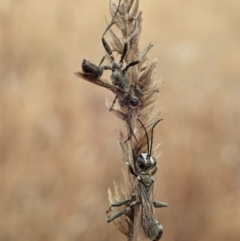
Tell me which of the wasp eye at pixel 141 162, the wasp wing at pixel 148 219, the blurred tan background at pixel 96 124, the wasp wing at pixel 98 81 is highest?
the blurred tan background at pixel 96 124

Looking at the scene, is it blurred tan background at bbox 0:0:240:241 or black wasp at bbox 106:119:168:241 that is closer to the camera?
black wasp at bbox 106:119:168:241

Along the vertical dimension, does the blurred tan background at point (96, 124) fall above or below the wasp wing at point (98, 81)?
above

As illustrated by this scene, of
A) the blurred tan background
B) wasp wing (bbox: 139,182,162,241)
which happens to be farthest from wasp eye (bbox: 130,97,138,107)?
the blurred tan background

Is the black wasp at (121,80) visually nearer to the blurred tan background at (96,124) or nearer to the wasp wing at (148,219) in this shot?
the wasp wing at (148,219)

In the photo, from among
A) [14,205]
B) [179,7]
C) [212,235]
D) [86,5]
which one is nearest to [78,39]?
[86,5]

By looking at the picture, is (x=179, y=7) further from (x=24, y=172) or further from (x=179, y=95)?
(x=24, y=172)

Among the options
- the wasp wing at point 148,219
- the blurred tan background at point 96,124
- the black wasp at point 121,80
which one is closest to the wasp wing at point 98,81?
the black wasp at point 121,80

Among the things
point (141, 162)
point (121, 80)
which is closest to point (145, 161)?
point (141, 162)

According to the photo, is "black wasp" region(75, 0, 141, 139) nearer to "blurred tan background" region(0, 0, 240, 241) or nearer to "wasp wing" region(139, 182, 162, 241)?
"wasp wing" region(139, 182, 162, 241)
